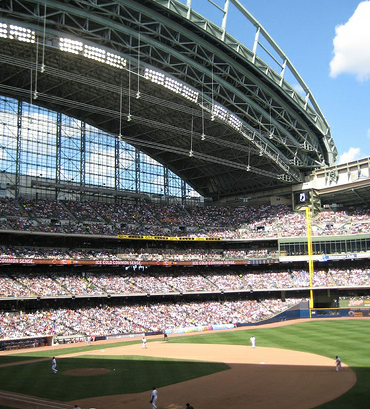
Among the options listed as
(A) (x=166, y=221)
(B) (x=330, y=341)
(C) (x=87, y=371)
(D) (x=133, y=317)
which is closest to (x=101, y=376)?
(C) (x=87, y=371)

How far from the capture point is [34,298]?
50.8m

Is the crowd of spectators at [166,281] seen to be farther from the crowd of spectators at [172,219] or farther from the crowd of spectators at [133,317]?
the crowd of spectators at [172,219]

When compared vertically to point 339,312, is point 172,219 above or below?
above

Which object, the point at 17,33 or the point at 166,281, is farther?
the point at 166,281

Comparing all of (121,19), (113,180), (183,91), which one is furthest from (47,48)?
(113,180)

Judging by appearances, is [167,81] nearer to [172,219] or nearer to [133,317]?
[172,219]

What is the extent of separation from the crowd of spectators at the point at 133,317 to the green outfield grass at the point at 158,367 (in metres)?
5.05

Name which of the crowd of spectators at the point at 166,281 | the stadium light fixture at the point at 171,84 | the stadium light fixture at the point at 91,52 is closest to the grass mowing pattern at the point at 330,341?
the crowd of spectators at the point at 166,281

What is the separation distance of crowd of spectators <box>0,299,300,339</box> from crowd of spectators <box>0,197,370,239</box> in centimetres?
1078

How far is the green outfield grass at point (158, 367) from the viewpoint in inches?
1061

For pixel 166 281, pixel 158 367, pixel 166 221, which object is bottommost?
pixel 158 367

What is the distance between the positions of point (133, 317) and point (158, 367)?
24441mm

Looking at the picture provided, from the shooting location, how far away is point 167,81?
53.6 m

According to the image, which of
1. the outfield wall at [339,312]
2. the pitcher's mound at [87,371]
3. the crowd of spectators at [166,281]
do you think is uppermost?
the crowd of spectators at [166,281]
